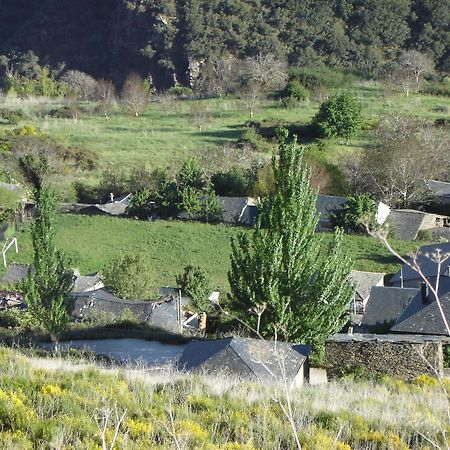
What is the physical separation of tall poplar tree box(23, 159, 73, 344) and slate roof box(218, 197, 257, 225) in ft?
66.7

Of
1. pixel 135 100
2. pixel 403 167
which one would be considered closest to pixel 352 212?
pixel 403 167

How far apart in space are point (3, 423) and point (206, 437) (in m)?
2.06

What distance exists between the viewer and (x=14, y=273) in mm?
30156

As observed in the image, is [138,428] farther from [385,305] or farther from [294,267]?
[385,305]

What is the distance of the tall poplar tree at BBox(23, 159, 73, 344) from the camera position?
17.6 m

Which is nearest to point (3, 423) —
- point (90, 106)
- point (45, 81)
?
point (90, 106)

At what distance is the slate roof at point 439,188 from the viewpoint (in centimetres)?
4053

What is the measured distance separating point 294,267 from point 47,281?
20.4ft

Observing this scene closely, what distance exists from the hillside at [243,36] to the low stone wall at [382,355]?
61.9 meters

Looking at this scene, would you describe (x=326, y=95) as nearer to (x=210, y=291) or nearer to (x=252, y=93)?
(x=252, y=93)

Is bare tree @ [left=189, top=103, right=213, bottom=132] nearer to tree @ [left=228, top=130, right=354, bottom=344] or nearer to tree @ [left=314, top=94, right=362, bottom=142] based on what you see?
tree @ [left=314, top=94, right=362, bottom=142]

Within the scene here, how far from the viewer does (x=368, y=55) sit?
253 feet

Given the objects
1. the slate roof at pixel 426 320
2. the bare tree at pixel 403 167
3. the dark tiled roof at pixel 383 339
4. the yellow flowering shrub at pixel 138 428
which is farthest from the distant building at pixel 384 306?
the bare tree at pixel 403 167

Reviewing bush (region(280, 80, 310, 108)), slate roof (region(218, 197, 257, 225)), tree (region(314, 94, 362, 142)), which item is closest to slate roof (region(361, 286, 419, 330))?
slate roof (region(218, 197, 257, 225))
